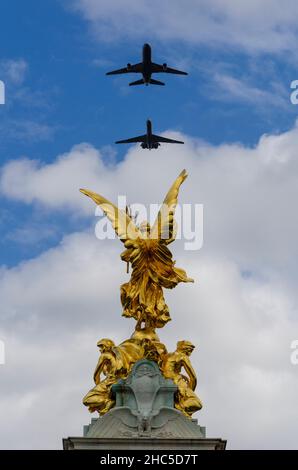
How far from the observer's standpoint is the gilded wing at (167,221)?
55.6m

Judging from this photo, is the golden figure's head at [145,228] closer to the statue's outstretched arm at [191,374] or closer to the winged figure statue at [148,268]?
the winged figure statue at [148,268]

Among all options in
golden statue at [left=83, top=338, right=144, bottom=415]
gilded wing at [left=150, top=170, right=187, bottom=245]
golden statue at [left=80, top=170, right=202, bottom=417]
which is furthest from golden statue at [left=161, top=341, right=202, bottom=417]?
gilded wing at [left=150, top=170, right=187, bottom=245]

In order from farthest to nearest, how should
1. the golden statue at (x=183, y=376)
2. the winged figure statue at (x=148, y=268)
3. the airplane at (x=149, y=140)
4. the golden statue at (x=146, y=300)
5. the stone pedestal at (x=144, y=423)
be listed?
the airplane at (x=149, y=140)
the winged figure statue at (x=148, y=268)
the golden statue at (x=146, y=300)
the golden statue at (x=183, y=376)
the stone pedestal at (x=144, y=423)

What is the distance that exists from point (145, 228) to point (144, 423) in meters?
7.44

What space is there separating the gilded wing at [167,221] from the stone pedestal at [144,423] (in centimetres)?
473

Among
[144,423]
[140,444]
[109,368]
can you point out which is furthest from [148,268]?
[140,444]

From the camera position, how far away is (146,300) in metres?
55.8

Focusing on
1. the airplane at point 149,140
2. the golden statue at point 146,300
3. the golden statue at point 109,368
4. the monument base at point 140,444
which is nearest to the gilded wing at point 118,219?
the golden statue at point 146,300

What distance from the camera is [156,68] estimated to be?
333 feet

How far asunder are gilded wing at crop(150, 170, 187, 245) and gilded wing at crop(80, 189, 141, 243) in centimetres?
71
